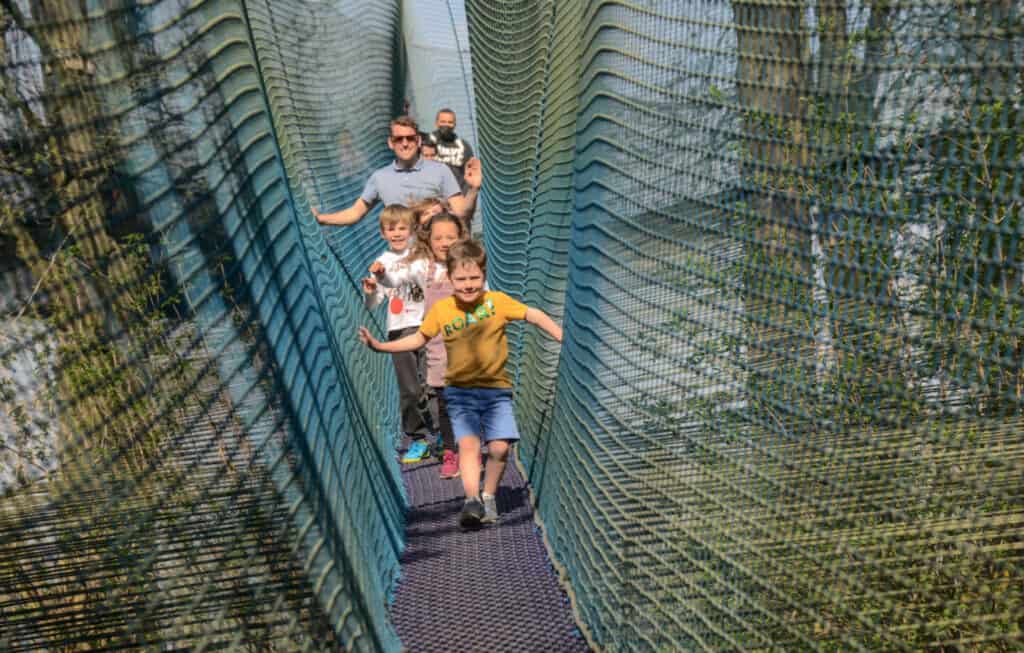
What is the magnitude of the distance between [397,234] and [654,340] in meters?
2.57

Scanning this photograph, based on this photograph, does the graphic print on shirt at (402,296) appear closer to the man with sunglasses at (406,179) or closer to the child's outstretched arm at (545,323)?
the man with sunglasses at (406,179)

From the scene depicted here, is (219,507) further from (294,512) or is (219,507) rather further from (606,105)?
(606,105)

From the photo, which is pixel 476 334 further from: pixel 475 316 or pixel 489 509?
pixel 489 509

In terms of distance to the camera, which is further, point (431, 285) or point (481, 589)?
point (431, 285)

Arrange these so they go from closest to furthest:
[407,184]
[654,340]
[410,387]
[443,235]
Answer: [654,340] → [443,235] → [410,387] → [407,184]

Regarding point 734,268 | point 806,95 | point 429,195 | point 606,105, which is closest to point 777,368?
point 734,268

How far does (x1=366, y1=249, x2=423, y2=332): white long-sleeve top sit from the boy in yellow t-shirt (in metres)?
0.67

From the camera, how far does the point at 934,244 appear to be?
1878mm

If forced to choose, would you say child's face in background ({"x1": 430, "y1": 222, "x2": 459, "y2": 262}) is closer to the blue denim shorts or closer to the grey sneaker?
the blue denim shorts

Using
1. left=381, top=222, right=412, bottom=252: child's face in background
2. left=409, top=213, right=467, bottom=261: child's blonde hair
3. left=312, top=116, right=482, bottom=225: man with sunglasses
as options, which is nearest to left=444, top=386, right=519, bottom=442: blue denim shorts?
left=409, top=213, right=467, bottom=261: child's blonde hair

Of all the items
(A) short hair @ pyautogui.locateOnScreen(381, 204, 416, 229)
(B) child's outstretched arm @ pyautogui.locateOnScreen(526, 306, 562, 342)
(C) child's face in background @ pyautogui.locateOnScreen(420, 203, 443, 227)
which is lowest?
(B) child's outstretched arm @ pyautogui.locateOnScreen(526, 306, 562, 342)

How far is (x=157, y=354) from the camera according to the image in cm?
197

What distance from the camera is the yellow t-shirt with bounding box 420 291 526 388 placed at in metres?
4.30

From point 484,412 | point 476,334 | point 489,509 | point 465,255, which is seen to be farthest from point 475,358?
point 489,509
